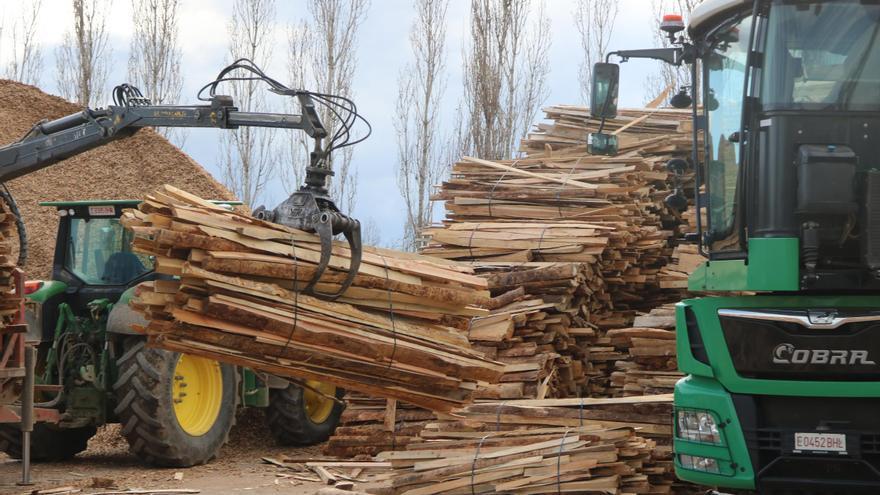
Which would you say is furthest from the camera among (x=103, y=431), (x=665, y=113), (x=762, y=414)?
(x=665, y=113)

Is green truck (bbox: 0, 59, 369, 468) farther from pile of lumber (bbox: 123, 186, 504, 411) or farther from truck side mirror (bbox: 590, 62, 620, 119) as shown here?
truck side mirror (bbox: 590, 62, 620, 119)

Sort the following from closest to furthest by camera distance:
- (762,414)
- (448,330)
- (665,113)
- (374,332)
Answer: (762,414)
(374,332)
(448,330)
(665,113)

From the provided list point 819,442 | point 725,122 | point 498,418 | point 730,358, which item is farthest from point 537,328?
point 819,442

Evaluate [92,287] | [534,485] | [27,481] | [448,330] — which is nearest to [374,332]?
[448,330]

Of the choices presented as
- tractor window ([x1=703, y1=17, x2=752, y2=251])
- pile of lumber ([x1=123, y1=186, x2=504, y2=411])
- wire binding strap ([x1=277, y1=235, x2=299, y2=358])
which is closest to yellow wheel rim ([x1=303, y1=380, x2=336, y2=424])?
pile of lumber ([x1=123, y1=186, x2=504, y2=411])

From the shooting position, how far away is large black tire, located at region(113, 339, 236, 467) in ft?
38.1

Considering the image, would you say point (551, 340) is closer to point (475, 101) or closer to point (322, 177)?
point (322, 177)

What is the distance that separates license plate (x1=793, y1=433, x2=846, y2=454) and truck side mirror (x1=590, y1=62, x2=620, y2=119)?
2680mm

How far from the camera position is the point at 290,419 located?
548 inches

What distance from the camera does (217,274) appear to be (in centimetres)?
736

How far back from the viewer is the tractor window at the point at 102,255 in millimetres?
12898

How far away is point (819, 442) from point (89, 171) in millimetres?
20264

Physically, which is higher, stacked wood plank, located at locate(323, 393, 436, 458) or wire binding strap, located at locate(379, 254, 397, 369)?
wire binding strap, located at locate(379, 254, 397, 369)

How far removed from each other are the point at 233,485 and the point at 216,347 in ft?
13.0
